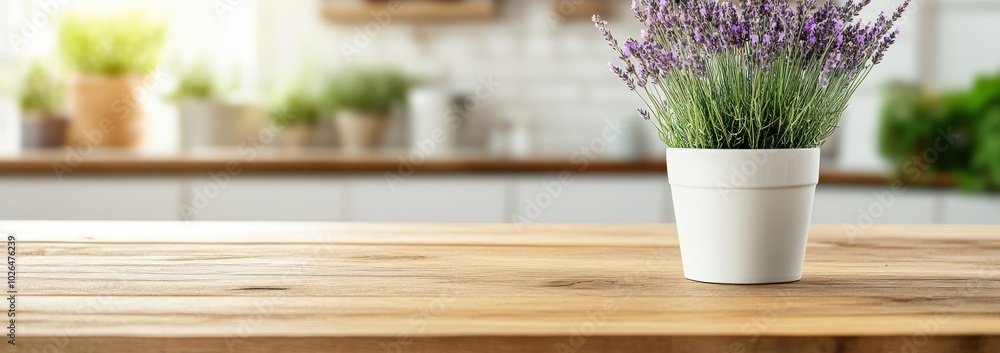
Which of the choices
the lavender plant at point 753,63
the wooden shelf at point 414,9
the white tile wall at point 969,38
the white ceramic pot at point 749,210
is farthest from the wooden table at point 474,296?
the wooden shelf at point 414,9

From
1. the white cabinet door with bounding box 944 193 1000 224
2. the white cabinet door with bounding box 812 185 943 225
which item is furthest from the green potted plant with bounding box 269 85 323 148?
the white cabinet door with bounding box 944 193 1000 224

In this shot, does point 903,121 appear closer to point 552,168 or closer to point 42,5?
point 552,168

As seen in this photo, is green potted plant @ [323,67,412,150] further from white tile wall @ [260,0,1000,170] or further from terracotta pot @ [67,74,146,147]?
terracotta pot @ [67,74,146,147]

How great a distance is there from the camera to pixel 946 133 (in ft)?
7.52

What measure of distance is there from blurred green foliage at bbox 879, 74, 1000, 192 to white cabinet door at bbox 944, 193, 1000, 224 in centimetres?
3

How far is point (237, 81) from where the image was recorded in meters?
3.08

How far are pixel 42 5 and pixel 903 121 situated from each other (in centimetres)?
279

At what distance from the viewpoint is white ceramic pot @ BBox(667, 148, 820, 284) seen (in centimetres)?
72

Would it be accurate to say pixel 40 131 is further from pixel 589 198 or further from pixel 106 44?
pixel 589 198

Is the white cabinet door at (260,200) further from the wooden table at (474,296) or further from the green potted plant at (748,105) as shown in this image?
the green potted plant at (748,105)

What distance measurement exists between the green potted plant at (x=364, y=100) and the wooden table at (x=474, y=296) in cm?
193

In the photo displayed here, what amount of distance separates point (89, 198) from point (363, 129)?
2.91 feet

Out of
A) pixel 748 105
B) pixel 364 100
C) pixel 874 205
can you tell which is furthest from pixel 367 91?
pixel 748 105

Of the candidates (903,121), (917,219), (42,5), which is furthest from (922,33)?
(42,5)
